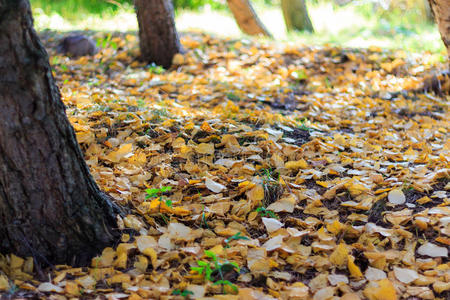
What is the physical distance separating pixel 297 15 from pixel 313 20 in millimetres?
1655

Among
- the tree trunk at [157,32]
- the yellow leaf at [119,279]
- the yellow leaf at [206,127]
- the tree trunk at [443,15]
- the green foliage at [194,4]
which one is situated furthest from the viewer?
the green foliage at [194,4]

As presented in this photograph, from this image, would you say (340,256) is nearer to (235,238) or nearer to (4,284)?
(235,238)

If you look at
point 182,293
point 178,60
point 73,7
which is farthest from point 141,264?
point 73,7

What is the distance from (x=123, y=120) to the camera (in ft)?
9.50

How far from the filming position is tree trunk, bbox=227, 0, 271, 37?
23.6 feet

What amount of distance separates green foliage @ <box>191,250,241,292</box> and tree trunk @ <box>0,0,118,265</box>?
41 cm

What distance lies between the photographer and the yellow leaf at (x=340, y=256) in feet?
5.78

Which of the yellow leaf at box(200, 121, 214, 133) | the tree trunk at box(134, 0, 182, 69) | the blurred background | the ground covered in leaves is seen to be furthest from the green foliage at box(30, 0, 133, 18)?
the yellow leaf at box(200, 121, 214, 133)

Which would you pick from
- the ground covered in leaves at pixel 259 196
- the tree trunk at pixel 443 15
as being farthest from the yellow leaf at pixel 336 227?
the tree trunk at pixel 443 15

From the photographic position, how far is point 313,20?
915 centimetres

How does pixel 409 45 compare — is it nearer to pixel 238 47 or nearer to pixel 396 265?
pixel 238 47

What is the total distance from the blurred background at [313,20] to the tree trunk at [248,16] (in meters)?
0.24

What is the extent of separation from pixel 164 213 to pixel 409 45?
488cm

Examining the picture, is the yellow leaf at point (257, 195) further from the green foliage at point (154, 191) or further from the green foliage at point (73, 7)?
the green foliage at point (73, 7)
